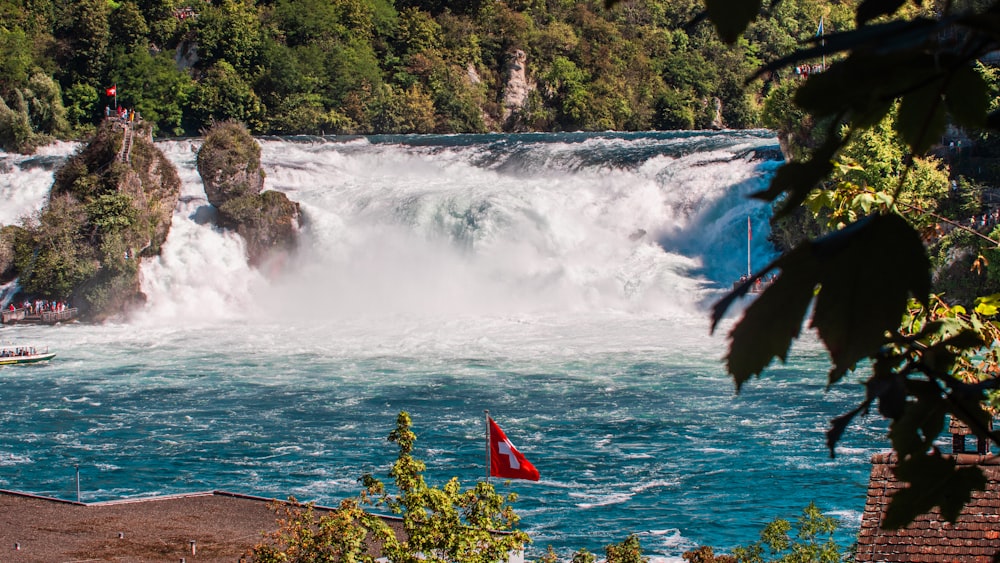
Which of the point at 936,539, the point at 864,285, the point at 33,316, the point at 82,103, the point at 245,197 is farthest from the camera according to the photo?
the point at 82,103

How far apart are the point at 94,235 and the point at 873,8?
32985 millimetres

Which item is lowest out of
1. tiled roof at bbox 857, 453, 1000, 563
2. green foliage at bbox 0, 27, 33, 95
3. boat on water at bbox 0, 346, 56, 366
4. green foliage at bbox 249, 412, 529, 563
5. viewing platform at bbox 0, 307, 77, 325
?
boat on water at bbox 0, 346, 56, 366

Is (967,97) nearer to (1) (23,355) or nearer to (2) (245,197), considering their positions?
(1) (23,355)

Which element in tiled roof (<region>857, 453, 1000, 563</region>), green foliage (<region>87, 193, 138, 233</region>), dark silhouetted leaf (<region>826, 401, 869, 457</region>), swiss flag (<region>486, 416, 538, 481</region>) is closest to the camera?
dark silhouetted leaf (<region>826, 401, 869, 457</region>)

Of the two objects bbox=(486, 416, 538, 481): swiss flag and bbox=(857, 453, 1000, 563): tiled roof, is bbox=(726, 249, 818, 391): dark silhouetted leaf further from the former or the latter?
bbox=(486, 416, 538, 481): swiss flag

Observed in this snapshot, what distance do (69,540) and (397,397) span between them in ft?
30.9

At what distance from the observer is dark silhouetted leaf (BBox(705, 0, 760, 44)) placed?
978 mm

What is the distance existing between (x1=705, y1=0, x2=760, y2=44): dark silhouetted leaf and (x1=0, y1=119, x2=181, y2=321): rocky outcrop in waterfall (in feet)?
106

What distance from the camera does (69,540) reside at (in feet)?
43.1

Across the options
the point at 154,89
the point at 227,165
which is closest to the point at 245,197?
the point at 227,165

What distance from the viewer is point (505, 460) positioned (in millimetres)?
12523

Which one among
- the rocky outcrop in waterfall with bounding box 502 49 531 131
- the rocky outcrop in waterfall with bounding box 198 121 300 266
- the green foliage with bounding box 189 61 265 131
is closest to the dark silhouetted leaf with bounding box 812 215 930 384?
the rocky outcrop in waterfall with bounding box 198 121 300 266

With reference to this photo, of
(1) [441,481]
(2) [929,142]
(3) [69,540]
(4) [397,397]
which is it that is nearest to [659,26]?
(4) [397,397]

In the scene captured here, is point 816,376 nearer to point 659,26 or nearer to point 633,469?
point 633,469
